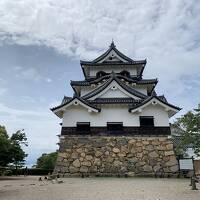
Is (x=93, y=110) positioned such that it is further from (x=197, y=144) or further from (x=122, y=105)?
(x=197, y=144)

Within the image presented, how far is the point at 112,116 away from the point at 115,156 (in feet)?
9.66

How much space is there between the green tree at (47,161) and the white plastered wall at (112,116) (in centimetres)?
1629

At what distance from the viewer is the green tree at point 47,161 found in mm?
34094

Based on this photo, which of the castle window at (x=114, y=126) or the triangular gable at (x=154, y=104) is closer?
the triangular gable at (x=154, y=104)

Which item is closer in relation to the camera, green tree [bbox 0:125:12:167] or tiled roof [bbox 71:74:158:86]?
green tree [bbox 0:125:12:167]

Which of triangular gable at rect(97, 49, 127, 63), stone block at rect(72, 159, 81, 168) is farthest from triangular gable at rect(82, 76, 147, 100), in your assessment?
triangular gable at rect(97, 49, 127, 63)

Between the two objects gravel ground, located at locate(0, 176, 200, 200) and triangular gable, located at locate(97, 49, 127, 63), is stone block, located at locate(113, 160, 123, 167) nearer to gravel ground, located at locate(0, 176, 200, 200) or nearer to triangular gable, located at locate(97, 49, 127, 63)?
gravel ground, located at locate(0, 176, 200, 200)

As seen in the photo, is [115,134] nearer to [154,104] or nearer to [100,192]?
[154,104]

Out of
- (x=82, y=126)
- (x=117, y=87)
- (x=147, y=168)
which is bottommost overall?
(x=147, y=168)

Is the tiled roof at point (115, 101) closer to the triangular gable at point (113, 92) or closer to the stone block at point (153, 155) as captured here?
the triangular gable at point (113, 92)

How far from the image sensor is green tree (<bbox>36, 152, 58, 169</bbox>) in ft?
112

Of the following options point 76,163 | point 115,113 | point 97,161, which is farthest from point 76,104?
point 97,161

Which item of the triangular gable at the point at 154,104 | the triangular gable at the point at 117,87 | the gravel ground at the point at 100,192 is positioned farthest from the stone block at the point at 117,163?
the gravel ground at the point at 100,192

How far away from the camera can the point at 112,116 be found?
1912 centimetres
